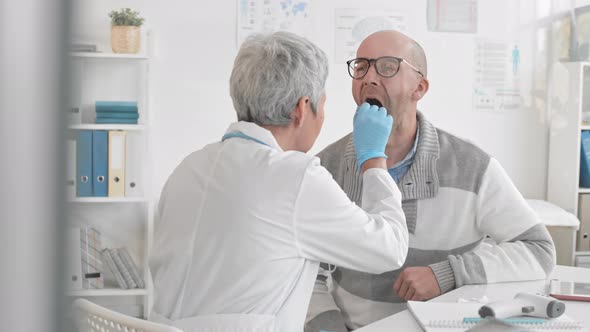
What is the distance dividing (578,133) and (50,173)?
408 centimetres

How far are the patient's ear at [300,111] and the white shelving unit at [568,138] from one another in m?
2.86

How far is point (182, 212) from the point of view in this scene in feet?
4.24

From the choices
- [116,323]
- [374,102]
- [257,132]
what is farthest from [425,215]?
[116,323]

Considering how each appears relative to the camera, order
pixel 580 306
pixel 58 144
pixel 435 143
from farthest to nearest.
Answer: pixel 435 143, pixel 580 306, pixel 58 144

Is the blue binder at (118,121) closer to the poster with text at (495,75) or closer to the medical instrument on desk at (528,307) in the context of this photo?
the poster with text at (495,75)

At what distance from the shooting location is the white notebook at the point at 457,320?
4.02 ft

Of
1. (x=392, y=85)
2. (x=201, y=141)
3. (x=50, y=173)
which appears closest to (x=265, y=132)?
(x=392, y=85)

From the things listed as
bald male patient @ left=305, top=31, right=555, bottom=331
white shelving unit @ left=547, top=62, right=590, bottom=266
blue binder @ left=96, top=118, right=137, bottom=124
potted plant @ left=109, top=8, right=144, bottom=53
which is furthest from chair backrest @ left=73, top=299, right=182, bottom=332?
white shelving unit @ left=547, top=62, right=590, bottom=266

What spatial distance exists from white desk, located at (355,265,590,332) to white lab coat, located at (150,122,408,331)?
13 centimetres

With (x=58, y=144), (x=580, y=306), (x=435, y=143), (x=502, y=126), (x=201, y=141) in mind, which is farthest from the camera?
(x=502, y=126)

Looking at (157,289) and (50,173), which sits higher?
(50,173)

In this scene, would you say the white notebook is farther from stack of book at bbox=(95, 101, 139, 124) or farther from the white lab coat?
stack of book at bbox=(95, 101, 139, 124)

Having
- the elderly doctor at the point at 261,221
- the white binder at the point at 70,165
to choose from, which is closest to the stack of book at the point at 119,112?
the elderly doctor at the point at 261,221

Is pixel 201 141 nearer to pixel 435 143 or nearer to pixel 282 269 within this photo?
pixel 435 143
